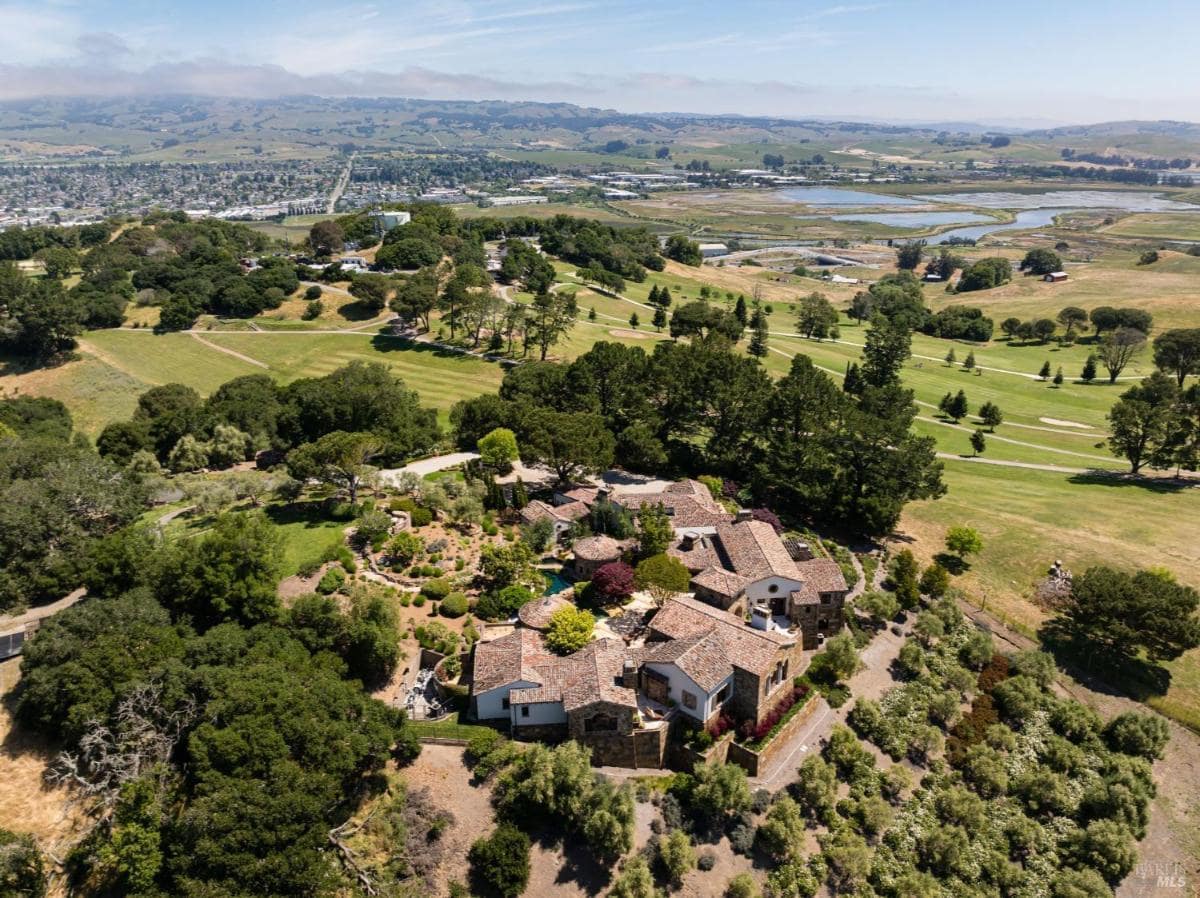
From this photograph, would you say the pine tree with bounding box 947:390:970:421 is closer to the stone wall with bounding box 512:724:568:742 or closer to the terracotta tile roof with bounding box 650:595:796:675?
the terracotta tile roof with bounding box 650:595:796:675

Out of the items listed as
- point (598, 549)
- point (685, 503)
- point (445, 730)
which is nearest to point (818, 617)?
point (685, 503)

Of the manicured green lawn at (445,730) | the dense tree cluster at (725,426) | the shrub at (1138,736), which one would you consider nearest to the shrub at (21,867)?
the manicured green lawn at (445,730)

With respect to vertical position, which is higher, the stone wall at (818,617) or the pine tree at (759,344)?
the pine tree at (759,344)

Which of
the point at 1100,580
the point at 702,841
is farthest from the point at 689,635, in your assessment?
the point at 1100,580

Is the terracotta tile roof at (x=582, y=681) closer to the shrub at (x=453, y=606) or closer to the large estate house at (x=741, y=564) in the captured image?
the shrub at (x=453, y=606)

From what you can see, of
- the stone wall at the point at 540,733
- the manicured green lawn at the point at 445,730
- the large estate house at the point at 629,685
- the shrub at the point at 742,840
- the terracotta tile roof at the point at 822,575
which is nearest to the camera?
the shrub at the point at 742,840

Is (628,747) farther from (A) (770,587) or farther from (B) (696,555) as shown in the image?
(B) (696,555)

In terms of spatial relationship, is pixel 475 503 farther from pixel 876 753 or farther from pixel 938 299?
pixel 938 299
